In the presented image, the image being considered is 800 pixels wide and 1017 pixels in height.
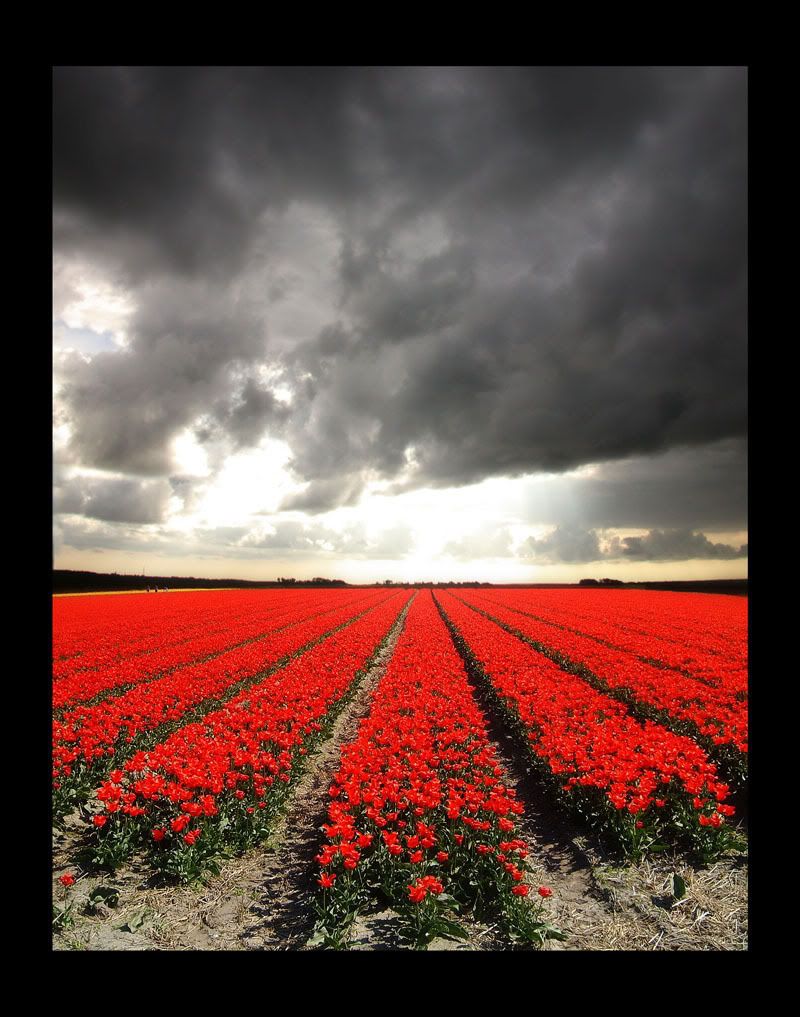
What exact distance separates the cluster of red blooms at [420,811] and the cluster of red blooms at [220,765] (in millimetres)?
1257

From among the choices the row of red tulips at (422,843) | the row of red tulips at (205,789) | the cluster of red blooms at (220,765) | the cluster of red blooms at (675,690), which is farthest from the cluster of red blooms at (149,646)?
the cluster of red blooms at (675,690)

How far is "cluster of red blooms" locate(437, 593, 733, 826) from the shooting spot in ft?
20.9

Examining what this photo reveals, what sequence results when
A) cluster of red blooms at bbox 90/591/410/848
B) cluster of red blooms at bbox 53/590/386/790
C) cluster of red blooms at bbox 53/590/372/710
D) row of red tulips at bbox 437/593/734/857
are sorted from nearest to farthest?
cluster of red blooms at bbox 90/591/410/848 < row of red tulips at bbox 437/593/734/857 < cluster of red blooms at bbox 53/590/386/790 < cluster of red blooms at bbox 53/590/372/710

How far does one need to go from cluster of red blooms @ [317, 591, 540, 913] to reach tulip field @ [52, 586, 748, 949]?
0.11 feet

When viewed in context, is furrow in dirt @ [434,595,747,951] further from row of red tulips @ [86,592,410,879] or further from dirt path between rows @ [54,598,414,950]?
row of red tulips @ [86,592,410,879]

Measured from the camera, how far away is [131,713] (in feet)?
32.9

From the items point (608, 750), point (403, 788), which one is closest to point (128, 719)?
point (403, 788)

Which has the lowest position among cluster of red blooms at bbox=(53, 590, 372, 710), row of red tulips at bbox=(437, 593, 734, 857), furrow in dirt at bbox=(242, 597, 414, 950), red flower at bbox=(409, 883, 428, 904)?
cluster of red blooms at bbox=(53, 590, 372, 710)

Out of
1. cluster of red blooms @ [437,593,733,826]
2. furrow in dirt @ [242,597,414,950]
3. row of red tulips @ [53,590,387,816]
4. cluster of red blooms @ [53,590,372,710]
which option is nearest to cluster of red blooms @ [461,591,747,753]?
cluster of red blooms @ [437,593,733,826]

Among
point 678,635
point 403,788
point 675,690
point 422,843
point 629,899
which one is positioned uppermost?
point 422,843

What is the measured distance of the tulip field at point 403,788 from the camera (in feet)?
16.4

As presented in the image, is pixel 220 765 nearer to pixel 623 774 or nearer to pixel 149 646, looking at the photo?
pixel 623 774

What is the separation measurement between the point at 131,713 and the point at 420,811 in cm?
735
